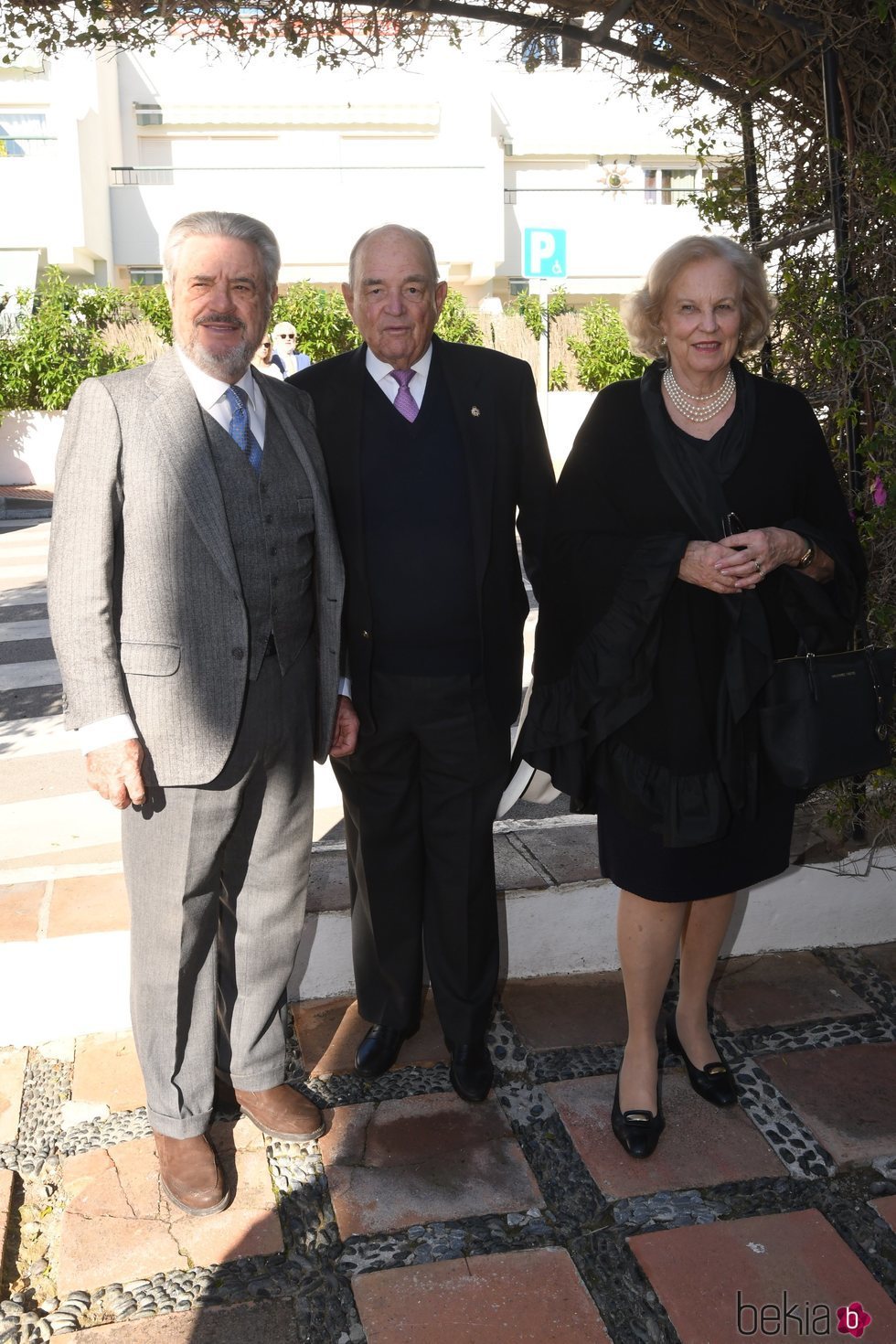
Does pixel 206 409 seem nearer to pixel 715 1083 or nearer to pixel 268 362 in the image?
pixel 715 1083

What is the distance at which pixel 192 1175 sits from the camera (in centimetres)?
217

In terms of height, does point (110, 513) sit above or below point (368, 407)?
below

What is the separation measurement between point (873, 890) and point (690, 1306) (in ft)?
5.09

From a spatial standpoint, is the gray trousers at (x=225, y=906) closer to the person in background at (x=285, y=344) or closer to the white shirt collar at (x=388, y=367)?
the white shirt collar at (x=388, y=367)

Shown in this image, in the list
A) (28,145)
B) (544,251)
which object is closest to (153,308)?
(28,145)

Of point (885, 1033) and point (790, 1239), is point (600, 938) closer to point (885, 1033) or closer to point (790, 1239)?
point (885, 1033)

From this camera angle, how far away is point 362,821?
253cm

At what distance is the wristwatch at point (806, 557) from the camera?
7.25ft

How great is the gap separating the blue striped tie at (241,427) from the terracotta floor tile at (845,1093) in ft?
5.90

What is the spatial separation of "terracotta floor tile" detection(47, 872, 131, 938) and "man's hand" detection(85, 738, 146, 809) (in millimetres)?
745

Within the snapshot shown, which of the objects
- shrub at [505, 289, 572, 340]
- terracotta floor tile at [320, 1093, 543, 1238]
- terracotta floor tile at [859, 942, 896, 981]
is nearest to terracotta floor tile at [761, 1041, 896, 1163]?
terracotta floor tile at [859, 942, 896, 981]

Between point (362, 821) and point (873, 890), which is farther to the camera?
point (873, 890)

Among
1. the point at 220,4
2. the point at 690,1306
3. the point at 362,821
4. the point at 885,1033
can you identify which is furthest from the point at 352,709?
the point at 220,4

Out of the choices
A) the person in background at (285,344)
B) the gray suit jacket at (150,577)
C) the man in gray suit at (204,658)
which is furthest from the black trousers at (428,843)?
the person in background at (285,344)
